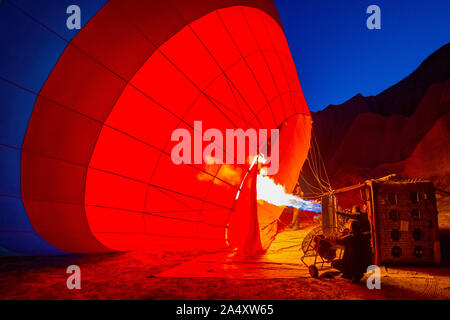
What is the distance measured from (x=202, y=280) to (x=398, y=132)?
29245mm

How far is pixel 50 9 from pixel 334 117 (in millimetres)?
37534

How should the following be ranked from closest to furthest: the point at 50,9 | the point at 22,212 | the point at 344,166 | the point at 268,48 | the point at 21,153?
the point at 50,9
the point at 21,153
the point at 22,212
the point at 268,48
the point at 344,166

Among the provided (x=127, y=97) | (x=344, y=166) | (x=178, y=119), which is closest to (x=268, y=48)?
(x=178, y=119)

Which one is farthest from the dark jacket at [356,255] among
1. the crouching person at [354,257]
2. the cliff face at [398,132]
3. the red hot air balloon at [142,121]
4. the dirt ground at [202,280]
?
the cliff face at [398,132]

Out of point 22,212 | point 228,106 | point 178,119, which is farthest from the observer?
point 228,106

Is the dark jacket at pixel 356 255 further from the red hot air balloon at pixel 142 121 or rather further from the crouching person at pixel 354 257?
the red hot air balloon at pixel 142 121

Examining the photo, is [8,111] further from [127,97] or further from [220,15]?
[220,15]

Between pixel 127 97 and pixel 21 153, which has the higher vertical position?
pixel 127 97

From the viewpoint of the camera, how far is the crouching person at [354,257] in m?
3.81

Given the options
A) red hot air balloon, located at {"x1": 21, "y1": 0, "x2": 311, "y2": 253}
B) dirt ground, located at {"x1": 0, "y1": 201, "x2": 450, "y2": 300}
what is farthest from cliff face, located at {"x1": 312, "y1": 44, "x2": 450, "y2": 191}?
red hot air balloon, located at {"x1": 21, "y1": 0, "x2": 311, "y2": 253}

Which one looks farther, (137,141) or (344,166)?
(344,166)

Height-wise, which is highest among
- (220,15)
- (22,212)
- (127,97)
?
(220,15)

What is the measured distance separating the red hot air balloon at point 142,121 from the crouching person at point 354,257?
165cm

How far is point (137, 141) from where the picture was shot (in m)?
3.94
